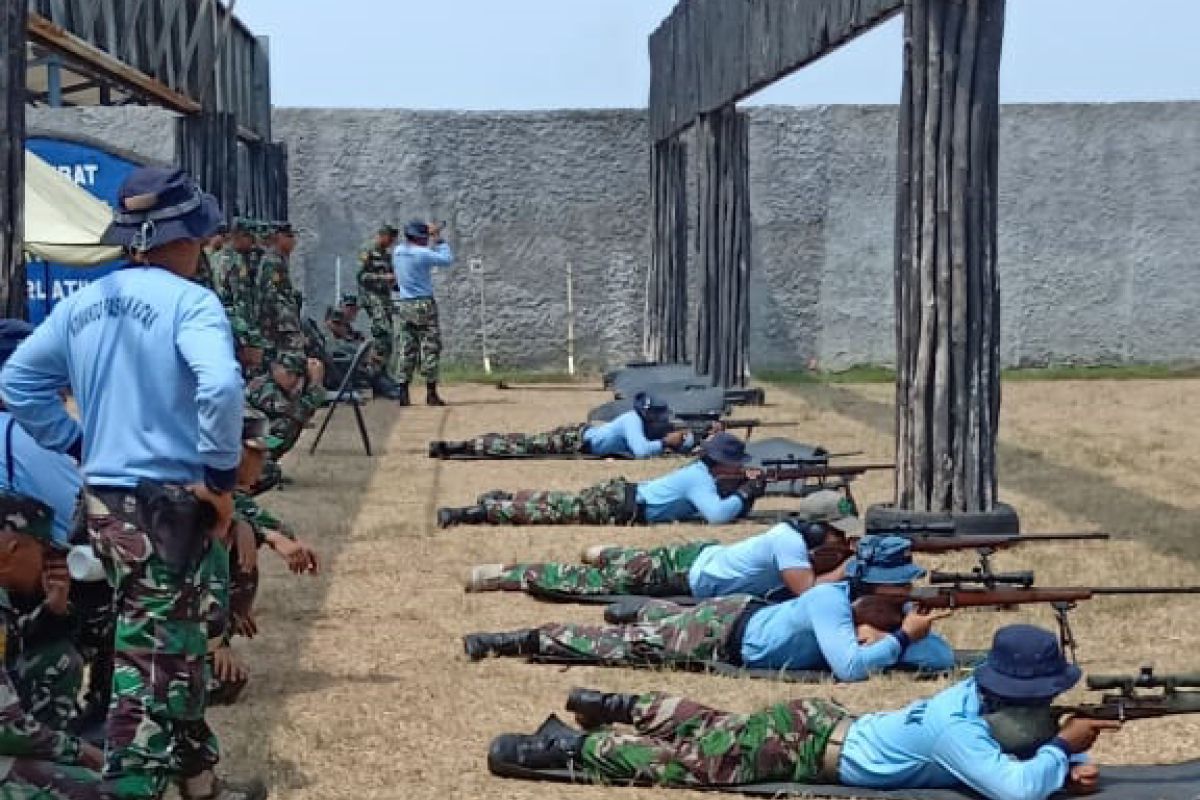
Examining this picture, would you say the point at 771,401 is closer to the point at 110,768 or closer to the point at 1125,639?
the point at 1125,639

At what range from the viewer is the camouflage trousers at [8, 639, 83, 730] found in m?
5.17

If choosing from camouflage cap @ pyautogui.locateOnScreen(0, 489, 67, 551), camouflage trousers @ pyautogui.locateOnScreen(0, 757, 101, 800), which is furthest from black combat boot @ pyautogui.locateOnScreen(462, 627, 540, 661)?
camouflage trousers @ pyautogui.locateOnScreen(0, 757, 101, 800)

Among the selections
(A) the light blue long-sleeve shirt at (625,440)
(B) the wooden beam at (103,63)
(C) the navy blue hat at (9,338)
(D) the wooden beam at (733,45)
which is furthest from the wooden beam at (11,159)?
(A) the light blue long-sleeve shirt at (625,440)

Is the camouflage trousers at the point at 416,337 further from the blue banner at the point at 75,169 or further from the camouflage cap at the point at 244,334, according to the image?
the camouflage cap at the point at 244,334

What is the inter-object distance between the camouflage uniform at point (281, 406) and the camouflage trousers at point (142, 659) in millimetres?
5847

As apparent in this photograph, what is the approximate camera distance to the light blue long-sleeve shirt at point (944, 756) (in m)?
5.20

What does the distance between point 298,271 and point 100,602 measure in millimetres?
17119

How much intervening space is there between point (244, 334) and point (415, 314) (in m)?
7.46

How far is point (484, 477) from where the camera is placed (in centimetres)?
1320

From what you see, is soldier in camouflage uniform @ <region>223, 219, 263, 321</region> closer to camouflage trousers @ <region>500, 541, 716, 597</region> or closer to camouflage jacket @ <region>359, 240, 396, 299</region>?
camouflage trousers @ <region>500, 541, 716, 597</region>

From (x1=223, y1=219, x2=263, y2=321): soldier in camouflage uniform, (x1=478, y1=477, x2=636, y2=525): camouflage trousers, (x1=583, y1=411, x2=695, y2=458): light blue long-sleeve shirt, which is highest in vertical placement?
(x1=223, y1=219, x2=263, y2=321): soldier in camouflage uniform

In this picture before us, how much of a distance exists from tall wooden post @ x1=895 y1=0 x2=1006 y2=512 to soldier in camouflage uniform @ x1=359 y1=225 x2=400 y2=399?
1030cm

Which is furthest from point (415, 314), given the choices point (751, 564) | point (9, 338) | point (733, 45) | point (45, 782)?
point (45, 782)

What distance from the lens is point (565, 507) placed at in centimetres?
1080
